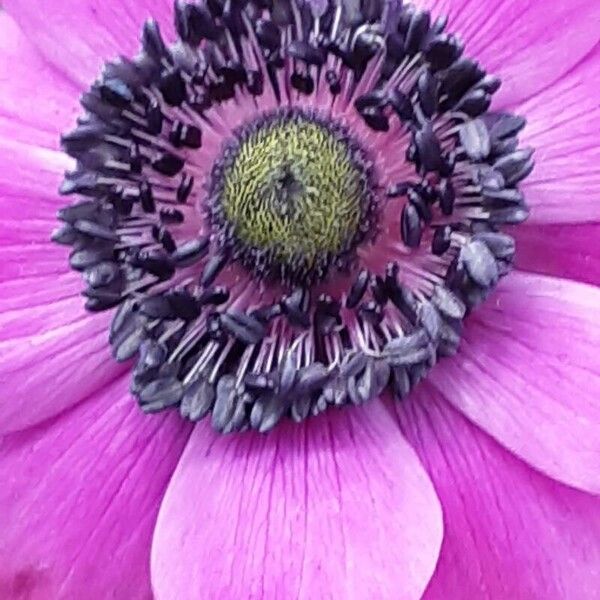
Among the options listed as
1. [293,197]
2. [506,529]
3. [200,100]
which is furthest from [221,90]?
[506,529]

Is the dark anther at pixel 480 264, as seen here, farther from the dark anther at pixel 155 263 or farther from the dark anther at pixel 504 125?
the dark anther at pixel 155 263

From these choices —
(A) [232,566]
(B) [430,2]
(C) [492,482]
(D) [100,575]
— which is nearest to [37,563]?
(D) [100,575]

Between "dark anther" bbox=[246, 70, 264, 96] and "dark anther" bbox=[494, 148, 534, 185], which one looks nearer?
"dark anther" bbox=[494, 148, 534, 185]

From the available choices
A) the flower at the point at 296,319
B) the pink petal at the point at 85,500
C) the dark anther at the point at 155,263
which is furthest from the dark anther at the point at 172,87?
the pink petal at the point at 85,500

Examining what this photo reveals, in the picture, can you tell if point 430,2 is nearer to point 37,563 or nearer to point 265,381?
point 265,381

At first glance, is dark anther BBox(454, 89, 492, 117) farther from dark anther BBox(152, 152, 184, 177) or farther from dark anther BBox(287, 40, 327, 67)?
dark anther BBox(152, 152, 184, 177)

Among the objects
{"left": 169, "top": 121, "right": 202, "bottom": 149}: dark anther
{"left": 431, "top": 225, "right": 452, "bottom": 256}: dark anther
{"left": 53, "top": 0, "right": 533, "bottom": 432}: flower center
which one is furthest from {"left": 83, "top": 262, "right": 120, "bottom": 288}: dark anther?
{"left": 431, "top": 225, "right": 452, "bottom": 256}: dark anther
